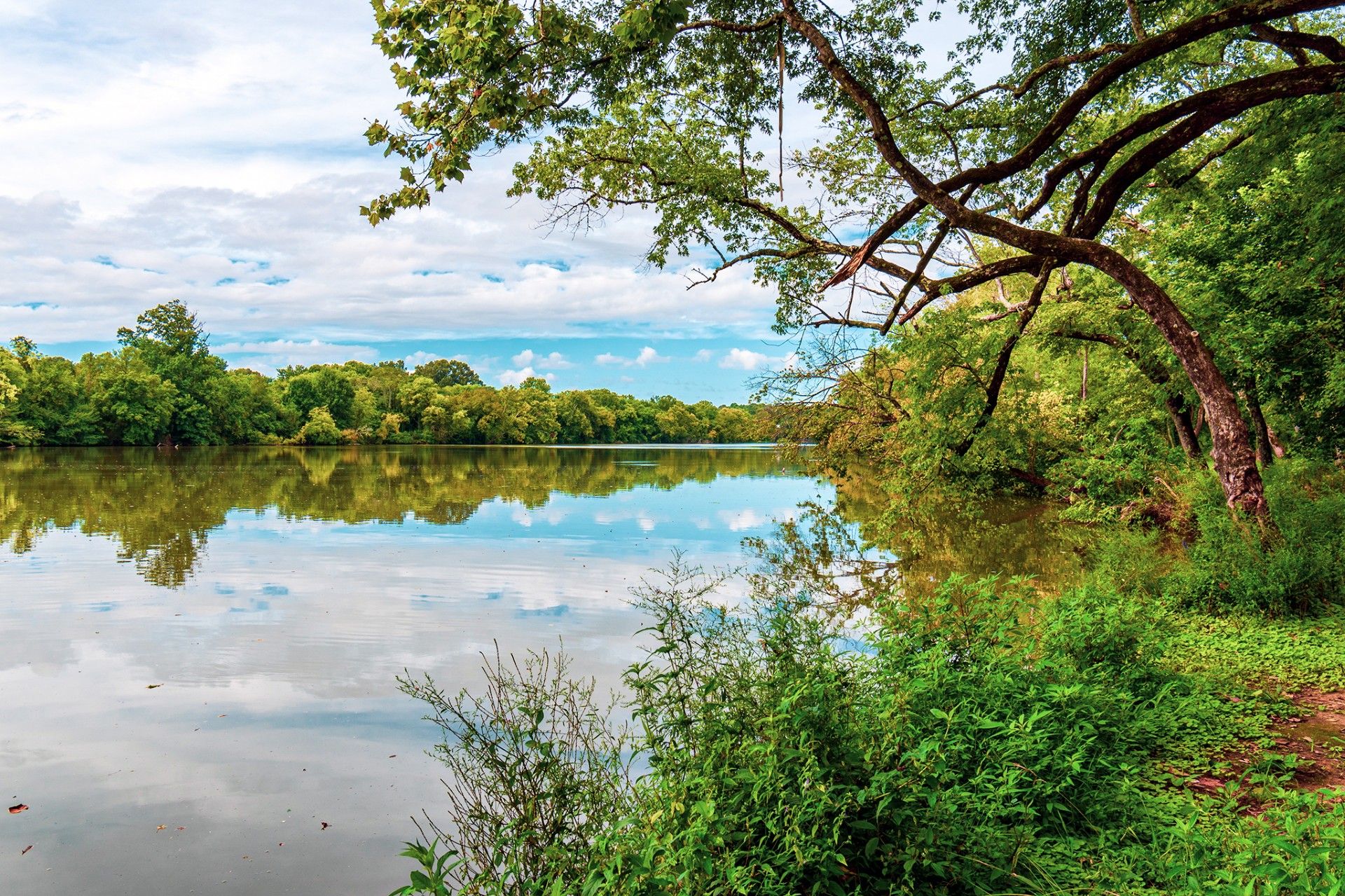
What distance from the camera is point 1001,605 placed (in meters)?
5.54

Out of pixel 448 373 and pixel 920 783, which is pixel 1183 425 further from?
pixel 448 373

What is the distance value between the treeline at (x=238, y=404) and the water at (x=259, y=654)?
4598 cm

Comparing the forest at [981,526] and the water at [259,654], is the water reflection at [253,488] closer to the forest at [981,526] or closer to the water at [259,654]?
the water at [259,654]

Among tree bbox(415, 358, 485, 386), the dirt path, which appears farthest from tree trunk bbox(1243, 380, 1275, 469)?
tree bbox(415, 358, 485, 386)

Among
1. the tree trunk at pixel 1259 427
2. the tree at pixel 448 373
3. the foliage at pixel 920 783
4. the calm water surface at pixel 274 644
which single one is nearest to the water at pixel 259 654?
the calm water surface at pixel 274 644

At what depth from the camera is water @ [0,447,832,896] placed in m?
4.77

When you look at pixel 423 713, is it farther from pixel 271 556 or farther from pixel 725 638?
pixel 271 556

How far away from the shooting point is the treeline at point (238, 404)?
194 ft

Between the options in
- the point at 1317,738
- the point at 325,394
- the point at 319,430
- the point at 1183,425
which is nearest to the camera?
the point at 1317,738

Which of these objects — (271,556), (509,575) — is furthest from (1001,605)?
(271,556)

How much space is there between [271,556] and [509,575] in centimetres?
508

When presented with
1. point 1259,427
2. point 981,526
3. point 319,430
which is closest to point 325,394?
point 319,430

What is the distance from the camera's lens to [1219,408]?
24.8ft

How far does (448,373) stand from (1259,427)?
116 meters
